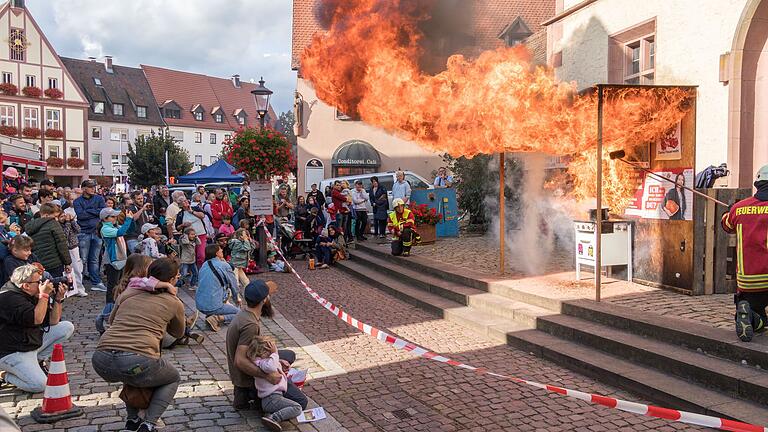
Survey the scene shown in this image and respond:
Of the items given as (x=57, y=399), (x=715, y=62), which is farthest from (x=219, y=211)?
(x=715, y=62)

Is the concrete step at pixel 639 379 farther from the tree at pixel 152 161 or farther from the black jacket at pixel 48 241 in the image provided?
the tree at pixel 152 161

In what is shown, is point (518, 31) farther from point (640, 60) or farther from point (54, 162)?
point (54, 162)

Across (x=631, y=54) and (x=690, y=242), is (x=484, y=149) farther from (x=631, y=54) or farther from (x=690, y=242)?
(x=631, y=54)

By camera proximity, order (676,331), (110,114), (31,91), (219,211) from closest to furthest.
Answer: (676,331) → (219,211) → (31,91) → (110,114)

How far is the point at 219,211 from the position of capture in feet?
46.9

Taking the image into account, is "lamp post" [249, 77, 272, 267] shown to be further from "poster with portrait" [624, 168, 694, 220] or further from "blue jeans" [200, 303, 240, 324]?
"poster with portrait" [624, 168, 694, 220]

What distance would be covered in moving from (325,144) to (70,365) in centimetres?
2607

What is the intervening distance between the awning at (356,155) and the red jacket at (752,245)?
85.9ft

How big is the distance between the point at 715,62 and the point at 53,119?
51800 mm

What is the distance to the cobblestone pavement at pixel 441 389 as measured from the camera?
5277 millimetres

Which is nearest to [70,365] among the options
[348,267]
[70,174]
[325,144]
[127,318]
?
[127,318]

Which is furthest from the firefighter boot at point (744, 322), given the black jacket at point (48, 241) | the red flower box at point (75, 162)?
the red flower box at point (75, 162)

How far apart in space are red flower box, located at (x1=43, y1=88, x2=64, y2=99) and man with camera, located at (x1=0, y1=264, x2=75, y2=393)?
4918cm

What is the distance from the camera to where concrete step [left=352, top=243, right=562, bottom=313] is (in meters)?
8.52
